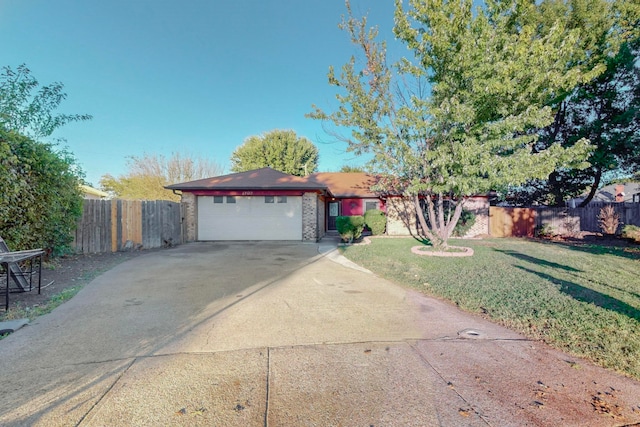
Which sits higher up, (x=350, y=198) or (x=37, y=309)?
(x=350, y=198)

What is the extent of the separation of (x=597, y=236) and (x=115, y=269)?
66.6ft

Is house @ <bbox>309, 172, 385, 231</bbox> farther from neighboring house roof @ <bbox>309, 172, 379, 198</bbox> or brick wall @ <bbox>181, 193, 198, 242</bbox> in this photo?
brick wall @ <bbox>181, 193, 198, 242</bbox>

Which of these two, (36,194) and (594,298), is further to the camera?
(36,194)

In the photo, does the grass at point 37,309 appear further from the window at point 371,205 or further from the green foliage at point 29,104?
the window at point 371,205

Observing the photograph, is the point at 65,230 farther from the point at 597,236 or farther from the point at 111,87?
the point at 597,236

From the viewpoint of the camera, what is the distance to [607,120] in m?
14.5

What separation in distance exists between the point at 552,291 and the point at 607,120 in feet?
50.1

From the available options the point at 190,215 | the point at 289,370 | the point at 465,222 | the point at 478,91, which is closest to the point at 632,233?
the point at 465,222

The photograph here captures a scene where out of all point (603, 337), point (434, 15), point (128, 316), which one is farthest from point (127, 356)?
point (434, 15)

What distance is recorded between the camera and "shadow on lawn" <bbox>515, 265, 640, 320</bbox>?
4.05 meters

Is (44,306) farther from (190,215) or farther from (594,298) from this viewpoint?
(190,215)

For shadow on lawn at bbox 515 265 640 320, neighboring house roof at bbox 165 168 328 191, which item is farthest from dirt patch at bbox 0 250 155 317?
shadow on lawn at bbox 515 265 640 320

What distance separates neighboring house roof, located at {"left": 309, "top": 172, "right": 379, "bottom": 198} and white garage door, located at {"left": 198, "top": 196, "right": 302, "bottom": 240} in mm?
4791

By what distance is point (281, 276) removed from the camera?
21.2 ft
